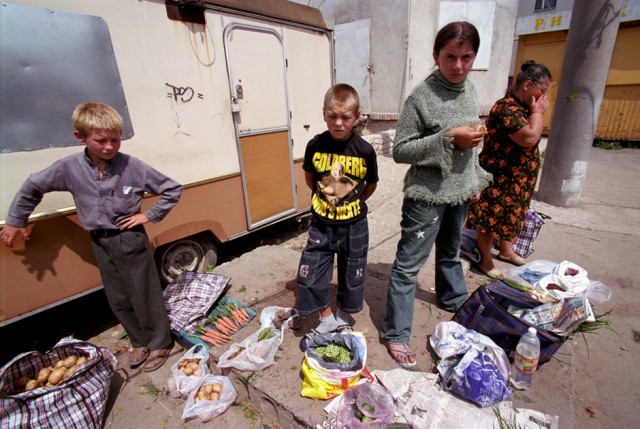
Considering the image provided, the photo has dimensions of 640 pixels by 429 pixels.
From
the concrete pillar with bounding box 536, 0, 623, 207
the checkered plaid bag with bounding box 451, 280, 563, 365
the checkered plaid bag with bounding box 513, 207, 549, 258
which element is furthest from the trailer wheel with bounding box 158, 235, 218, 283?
the concrete pillar with bounding box 536, 0, 623, 207

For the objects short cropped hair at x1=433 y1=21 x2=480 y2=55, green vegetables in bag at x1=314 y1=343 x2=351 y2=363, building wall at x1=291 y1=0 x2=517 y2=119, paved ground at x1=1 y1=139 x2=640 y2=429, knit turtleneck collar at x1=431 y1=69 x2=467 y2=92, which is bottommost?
paved ground at x1=1 y1=139 x2=640 y2=429

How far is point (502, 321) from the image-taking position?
7.43ft

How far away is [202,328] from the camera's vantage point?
→ 2.79 metres

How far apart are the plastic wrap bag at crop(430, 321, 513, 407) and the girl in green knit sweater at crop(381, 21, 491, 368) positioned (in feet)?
0.76

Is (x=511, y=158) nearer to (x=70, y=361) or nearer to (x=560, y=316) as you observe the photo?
(x=560, y=316)

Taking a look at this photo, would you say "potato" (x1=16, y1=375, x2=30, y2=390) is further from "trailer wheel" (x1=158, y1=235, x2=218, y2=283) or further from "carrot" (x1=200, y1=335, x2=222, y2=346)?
"trailer wheel" (x1=158, y1=235, x2=218, y2=283)

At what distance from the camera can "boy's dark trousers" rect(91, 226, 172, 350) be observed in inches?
91.4

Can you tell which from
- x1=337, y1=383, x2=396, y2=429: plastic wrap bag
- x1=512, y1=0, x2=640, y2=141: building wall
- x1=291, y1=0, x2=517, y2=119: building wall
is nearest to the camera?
x1=337, y1=383, x2=396, y2=429: plastic wrap bag

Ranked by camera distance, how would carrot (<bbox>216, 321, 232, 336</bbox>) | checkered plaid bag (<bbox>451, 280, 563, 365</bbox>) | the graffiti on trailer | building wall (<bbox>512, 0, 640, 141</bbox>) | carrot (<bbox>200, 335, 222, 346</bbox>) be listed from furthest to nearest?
building wall (<bbox>512, 0, 640, 141</bbox>), the graffiti on trailer, carrot (<bbox>216, 321, 232, 336</bbox>), carrot (<bbox>200, 335, 222, 346</bbox>), checkered plaid bag (<bbox>451, 280, 563, 365</bbox>)

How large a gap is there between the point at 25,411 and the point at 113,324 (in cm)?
158

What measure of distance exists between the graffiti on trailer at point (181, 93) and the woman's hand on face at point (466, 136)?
2.48 m

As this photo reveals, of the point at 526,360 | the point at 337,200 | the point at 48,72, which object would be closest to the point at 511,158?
the point at 526,360

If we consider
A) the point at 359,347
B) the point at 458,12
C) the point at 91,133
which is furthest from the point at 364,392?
the point at 458,12

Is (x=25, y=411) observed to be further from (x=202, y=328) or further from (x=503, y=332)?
(x=503, y=332)
